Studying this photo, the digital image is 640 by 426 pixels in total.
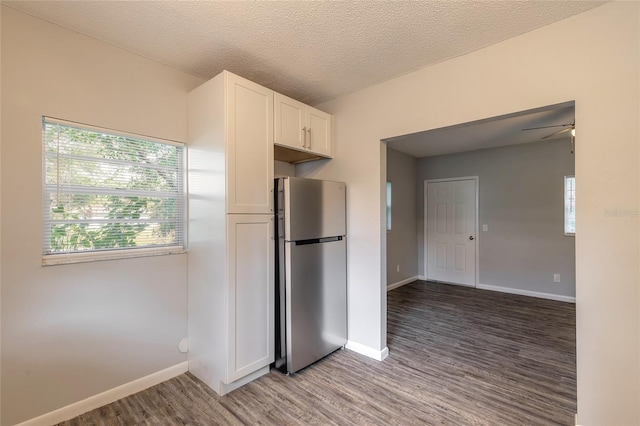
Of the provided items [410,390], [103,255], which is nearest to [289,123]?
[103,255]

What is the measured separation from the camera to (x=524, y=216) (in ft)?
15.4

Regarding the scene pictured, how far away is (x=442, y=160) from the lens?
18.4ft

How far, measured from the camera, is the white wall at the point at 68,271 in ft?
5.46

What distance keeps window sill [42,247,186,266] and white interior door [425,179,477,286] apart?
484 cm

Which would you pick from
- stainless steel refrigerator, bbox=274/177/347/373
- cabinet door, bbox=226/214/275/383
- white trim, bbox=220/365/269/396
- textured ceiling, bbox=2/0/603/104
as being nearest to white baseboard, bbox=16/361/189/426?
white trim, bbox=220/365/269/396

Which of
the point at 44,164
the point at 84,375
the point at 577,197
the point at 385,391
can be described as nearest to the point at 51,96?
the point at 44,164

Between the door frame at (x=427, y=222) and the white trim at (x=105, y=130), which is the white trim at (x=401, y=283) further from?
the white trim at (x=105, y=130)

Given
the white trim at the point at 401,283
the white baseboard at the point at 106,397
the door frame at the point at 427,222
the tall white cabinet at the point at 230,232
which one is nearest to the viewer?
the white baseboard at the point at 106,397

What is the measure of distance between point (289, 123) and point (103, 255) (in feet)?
5.82

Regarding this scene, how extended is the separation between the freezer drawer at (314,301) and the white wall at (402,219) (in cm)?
248

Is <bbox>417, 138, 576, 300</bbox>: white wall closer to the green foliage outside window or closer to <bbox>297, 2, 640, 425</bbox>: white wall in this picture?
<bbox>297, 2, 640, 425</bbox>: white wall

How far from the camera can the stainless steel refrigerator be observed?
234cm

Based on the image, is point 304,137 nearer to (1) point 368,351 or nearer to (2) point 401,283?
(1) point 368,351

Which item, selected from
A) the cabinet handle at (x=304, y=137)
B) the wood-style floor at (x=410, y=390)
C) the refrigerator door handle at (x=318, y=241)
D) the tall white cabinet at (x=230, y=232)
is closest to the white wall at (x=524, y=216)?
the wood-style floor at (x=410, y=390)
